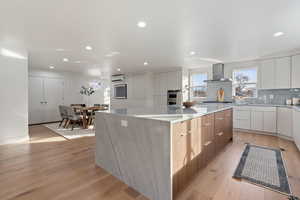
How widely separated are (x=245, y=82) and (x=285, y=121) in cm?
169

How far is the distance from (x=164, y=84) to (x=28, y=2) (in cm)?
543

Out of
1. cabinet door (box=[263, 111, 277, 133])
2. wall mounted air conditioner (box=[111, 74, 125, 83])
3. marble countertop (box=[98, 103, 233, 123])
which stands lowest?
cabinet door (box=[263, 111, 277, 133])

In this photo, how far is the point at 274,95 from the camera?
452 centimetres

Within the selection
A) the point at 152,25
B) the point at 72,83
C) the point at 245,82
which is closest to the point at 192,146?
the point at 152,25

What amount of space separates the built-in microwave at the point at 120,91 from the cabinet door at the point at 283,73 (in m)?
6.41

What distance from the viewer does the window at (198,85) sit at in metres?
5.95

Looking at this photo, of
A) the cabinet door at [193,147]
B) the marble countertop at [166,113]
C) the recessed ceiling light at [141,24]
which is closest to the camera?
the marble countertop at [166,113]

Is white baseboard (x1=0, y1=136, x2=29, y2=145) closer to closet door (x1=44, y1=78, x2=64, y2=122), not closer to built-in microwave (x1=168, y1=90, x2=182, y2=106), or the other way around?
closet door (x1=44, y1=78, x2=64, y2=122)

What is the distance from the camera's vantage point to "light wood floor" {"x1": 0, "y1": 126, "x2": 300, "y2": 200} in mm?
1652

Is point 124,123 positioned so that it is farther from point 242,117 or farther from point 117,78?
point 117,78

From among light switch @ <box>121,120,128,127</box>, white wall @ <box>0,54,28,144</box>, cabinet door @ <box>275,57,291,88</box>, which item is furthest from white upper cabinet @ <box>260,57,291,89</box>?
white wall @ <box>0,54,28,144</box>

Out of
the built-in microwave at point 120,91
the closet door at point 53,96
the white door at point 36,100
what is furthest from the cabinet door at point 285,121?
the white door at point 36,100

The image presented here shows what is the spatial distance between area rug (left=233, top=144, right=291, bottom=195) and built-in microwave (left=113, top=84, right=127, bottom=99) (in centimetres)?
636

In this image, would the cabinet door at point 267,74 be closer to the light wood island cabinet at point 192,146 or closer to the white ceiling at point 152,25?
the white ceiling at point 152,25
